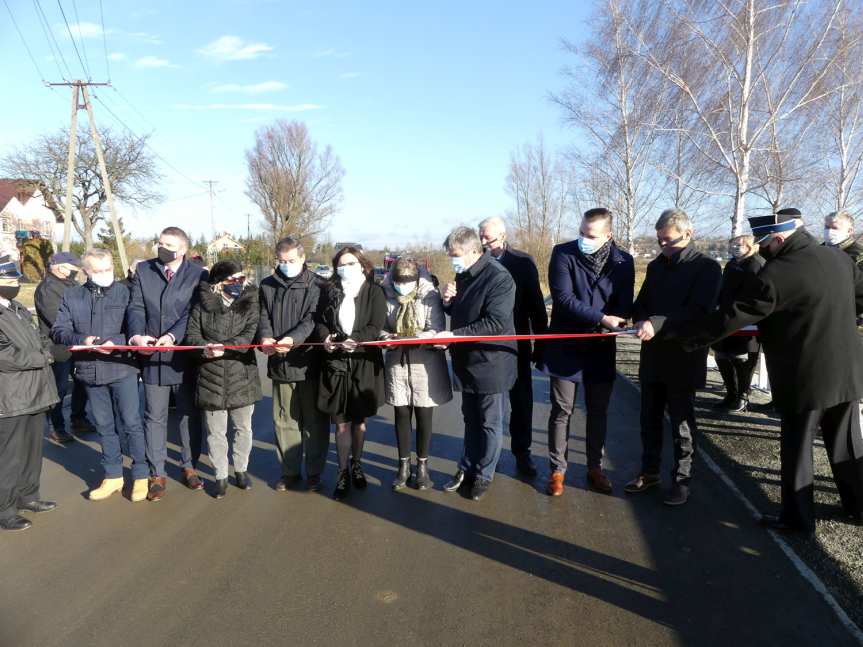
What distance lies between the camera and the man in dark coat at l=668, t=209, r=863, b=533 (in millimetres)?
3947

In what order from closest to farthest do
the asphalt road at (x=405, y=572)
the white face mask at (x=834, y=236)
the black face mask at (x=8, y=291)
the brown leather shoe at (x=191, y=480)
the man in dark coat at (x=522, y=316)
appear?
the asphalt road at (x=405, y=572), the black face mask at (x=8, y=291), the brown leather shoe at (x=191, y=480), the man in dark coat at (x=522, y=316), the white face mask at (x=834, y=236)

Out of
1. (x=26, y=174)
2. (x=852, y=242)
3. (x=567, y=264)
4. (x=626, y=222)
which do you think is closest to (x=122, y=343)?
(x=567, y=264)

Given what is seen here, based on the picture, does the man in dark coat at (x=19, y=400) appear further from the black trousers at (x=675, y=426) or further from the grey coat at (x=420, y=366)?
the black trousers at (x=675, y=426)

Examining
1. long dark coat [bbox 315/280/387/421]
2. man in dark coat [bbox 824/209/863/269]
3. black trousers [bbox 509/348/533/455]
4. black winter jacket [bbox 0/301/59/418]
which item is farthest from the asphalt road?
man in dark coat [bbox 824/209/863/269]

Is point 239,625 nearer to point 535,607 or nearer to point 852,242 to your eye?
point 535,607

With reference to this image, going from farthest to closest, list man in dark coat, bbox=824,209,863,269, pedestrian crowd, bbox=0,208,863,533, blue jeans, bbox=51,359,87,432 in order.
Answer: blue jeans, bbox=51,359,87,432, man in dark coat, bbox=824,209,863,269, pedestrian crowd, bbox=0,208,863,533

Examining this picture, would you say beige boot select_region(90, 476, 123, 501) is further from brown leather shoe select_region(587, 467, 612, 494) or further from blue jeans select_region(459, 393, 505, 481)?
brown leather shoe select_region(587, 467, 612, 494)

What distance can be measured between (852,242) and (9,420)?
25.5 ft

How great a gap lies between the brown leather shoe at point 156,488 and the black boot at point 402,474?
75.9 inches

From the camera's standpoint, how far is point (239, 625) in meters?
3.21

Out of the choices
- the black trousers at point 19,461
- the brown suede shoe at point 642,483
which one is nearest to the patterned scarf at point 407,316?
the brown suede shoe at point 642,483

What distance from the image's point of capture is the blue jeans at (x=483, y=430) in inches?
195

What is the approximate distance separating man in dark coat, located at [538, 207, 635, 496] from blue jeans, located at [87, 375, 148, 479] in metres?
3.41

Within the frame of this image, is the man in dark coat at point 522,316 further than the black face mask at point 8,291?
Yes
